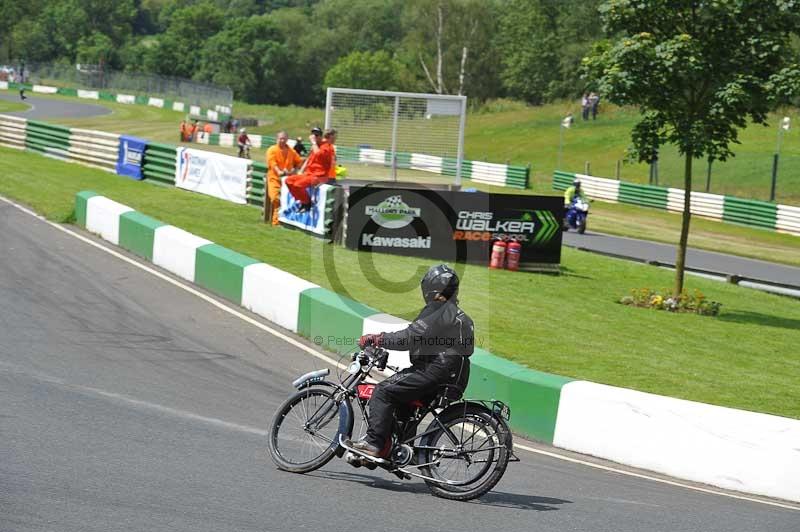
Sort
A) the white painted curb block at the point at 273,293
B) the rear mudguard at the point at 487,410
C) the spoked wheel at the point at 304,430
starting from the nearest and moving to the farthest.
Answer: the rear mudguard at the point at 487,410 → the spoked wheel at the point at 304,430 → the white painted curb block at the point at 273,293

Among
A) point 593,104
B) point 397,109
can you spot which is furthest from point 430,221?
point 593,104

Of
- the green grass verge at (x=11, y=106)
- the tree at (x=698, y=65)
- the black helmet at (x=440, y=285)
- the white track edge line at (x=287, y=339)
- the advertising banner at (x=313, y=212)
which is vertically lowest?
the white track edge line at (x=287, y=339)

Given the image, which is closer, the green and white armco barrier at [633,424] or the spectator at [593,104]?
the green and white armco barrier at [633,424]

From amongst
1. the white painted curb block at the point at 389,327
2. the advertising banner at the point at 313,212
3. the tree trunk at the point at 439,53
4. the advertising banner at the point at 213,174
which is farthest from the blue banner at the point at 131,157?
the tree trunk at the point at 439,53

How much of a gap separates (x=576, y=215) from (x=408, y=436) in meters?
25.7

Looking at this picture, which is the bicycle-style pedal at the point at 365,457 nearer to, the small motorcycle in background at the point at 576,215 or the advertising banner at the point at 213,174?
the advertising banner at the point at 213,174

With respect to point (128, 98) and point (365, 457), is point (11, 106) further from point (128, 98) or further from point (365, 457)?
point (365, 457)

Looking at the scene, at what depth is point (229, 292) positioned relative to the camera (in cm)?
1595

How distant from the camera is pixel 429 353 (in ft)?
25.7

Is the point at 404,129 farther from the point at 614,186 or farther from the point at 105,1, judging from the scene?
the point at 105,1

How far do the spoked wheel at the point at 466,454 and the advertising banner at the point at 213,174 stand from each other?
781 inches

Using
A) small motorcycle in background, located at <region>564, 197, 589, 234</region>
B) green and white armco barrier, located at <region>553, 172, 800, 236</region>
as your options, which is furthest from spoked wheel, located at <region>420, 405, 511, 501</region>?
green and white armco barrier, located at <region>553, 172, 800, 236</region>

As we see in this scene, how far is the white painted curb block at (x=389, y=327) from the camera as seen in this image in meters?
12.2

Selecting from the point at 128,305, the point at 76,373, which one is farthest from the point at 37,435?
the point at 128,305
